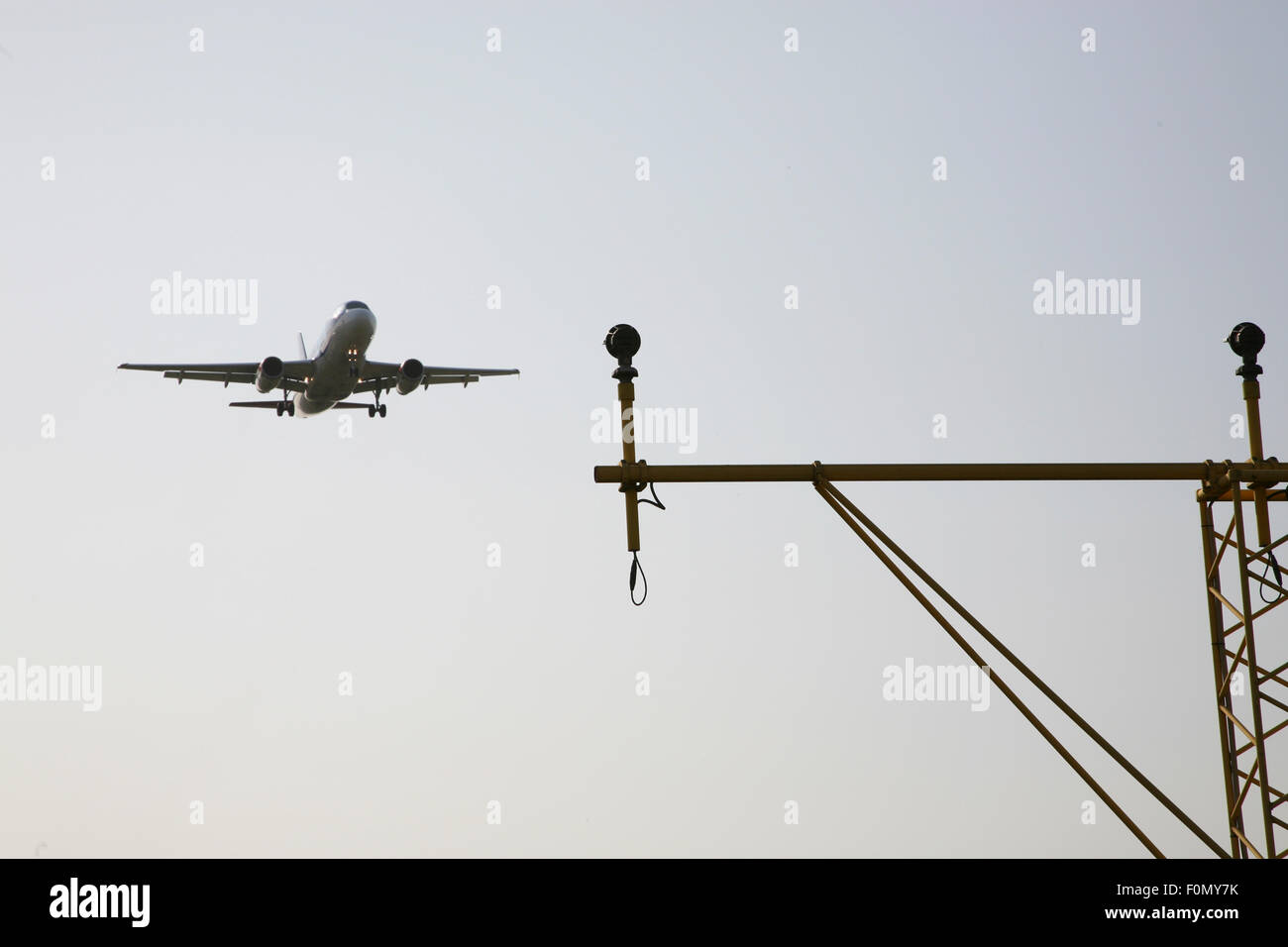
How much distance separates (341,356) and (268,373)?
2.69 m

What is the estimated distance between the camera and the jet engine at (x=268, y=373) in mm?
53906

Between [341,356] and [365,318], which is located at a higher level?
[365,318]

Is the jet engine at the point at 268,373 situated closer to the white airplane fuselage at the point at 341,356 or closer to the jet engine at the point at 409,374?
the white airplane fuselage at the point at 341,356

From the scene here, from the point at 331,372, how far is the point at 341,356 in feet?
4.12

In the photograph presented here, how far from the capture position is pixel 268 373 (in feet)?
177

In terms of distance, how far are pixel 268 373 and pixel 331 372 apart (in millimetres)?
2507

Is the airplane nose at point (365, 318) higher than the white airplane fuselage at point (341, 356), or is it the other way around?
the airplane nose at point (365, 318)

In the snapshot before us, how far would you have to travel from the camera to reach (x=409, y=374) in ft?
184

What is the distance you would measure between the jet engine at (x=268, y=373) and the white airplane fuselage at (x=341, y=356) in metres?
1.68

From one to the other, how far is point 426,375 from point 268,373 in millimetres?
10155

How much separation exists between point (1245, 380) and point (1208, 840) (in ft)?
12.6

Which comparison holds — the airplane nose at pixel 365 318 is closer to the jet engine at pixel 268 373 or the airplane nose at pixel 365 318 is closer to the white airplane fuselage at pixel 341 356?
the white airplane fuselage at pixel 341 356

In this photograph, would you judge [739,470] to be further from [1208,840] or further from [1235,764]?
[1235,764]

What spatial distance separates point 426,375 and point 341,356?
28.7ft
